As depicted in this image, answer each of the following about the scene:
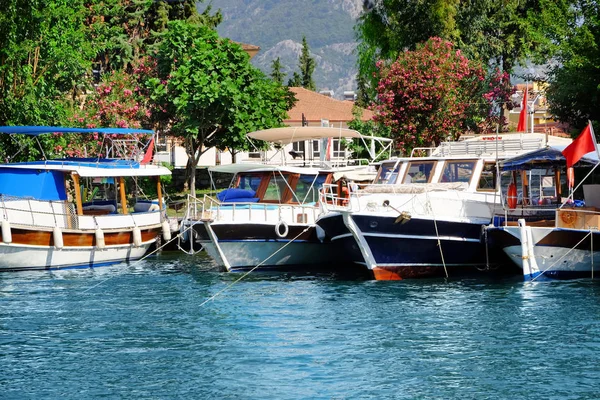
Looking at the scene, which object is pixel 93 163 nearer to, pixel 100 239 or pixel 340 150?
pixel 100 239

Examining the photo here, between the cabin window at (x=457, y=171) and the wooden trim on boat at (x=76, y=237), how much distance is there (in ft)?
36.1

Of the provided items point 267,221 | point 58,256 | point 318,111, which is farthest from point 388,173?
point 318,111

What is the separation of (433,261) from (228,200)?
7093 millimetres

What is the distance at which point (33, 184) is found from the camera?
105 ft

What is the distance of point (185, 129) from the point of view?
42.8 metres

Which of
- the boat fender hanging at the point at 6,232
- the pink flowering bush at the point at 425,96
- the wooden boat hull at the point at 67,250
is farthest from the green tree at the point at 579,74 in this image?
the boat fender hanging at the point at 6,232

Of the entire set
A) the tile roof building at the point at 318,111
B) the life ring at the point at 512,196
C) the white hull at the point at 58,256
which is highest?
the tile roof building at the point at 318,111

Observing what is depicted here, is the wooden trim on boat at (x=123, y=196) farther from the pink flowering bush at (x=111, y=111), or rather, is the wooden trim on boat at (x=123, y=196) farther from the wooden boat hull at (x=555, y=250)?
the wooden boat hull at (x=555, y=250)

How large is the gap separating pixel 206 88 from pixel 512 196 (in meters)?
16.3

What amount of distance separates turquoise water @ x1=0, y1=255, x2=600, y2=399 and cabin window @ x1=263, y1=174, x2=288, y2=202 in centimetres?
375

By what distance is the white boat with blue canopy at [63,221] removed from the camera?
30609mm

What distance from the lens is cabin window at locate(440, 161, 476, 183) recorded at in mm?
29219

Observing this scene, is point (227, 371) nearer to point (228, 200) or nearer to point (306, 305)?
point (306, 305)

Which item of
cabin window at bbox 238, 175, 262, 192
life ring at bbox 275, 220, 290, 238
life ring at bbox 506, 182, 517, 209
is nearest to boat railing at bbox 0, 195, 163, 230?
cabin window at bbox 238, 175, 262, 192
